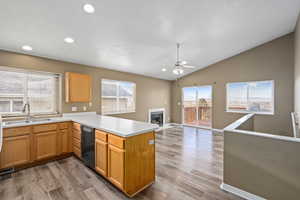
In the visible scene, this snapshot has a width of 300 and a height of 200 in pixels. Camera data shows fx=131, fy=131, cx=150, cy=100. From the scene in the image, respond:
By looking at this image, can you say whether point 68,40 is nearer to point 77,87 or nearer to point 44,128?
point 77,87

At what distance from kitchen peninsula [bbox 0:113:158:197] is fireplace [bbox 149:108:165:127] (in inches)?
143

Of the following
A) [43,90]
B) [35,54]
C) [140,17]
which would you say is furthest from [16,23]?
[140,17]

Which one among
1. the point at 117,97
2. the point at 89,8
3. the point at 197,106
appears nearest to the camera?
the point at 89,8

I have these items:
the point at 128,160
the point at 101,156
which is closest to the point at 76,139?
the point at 101,156

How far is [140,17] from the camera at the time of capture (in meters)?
2.47

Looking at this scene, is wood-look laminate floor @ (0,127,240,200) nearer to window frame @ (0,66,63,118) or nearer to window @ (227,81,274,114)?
window frame @ (0,66,63,118)

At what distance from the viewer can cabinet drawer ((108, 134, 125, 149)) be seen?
71.2 inches

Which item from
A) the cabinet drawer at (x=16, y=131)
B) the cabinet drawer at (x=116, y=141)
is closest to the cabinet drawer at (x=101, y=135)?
the cabinet drawer at (x=116, y=141)

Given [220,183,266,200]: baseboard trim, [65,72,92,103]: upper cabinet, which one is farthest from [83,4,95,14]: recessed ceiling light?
[220,183,266,200]: baseboard trim

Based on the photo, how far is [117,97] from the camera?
5031mm

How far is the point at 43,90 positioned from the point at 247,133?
4553mm

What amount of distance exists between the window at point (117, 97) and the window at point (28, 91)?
4.69 feet

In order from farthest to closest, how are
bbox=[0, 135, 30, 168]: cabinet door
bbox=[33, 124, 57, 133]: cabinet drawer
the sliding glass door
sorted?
the sliding glass door
bbox=[33, 124, 57, 133]: cabinet drawer
bbox=[0, 135, 30, 168]: cabinet door

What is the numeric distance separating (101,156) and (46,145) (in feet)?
5.08
